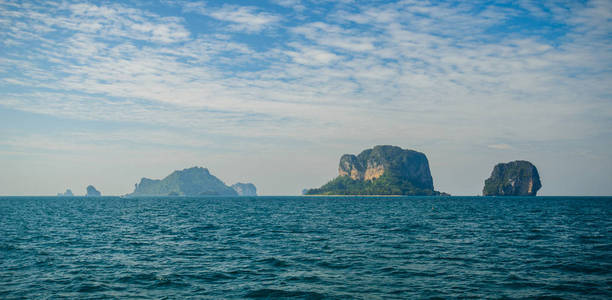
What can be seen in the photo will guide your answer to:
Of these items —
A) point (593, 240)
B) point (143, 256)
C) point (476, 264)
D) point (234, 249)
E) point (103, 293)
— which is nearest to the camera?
point (103, 293)

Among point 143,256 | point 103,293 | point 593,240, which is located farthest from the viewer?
point 593,240

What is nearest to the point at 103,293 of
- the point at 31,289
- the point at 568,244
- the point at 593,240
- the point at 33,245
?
the point at 31,289

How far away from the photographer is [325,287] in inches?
973

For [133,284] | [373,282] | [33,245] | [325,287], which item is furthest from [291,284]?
[33,245]

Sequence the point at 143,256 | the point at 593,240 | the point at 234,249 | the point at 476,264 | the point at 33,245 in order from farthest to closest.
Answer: the point at 593,240
the point at 33,245
the point at 234,249
the point at 143,256
the point at 476,264

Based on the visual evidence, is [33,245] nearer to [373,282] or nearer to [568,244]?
[373,282]

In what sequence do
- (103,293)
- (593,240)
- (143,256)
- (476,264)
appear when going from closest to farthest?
1. (103,293)
2. (476,264)
3. (143,256)
4. (593,240)

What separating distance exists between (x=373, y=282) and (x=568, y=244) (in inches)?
1154

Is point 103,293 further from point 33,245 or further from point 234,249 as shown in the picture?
point 33,245

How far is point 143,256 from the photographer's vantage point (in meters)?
35.7

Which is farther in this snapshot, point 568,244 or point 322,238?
point 322,238

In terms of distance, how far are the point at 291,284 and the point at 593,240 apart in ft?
131

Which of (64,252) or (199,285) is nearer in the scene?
(199,285)

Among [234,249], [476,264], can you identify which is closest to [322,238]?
[234,249]
